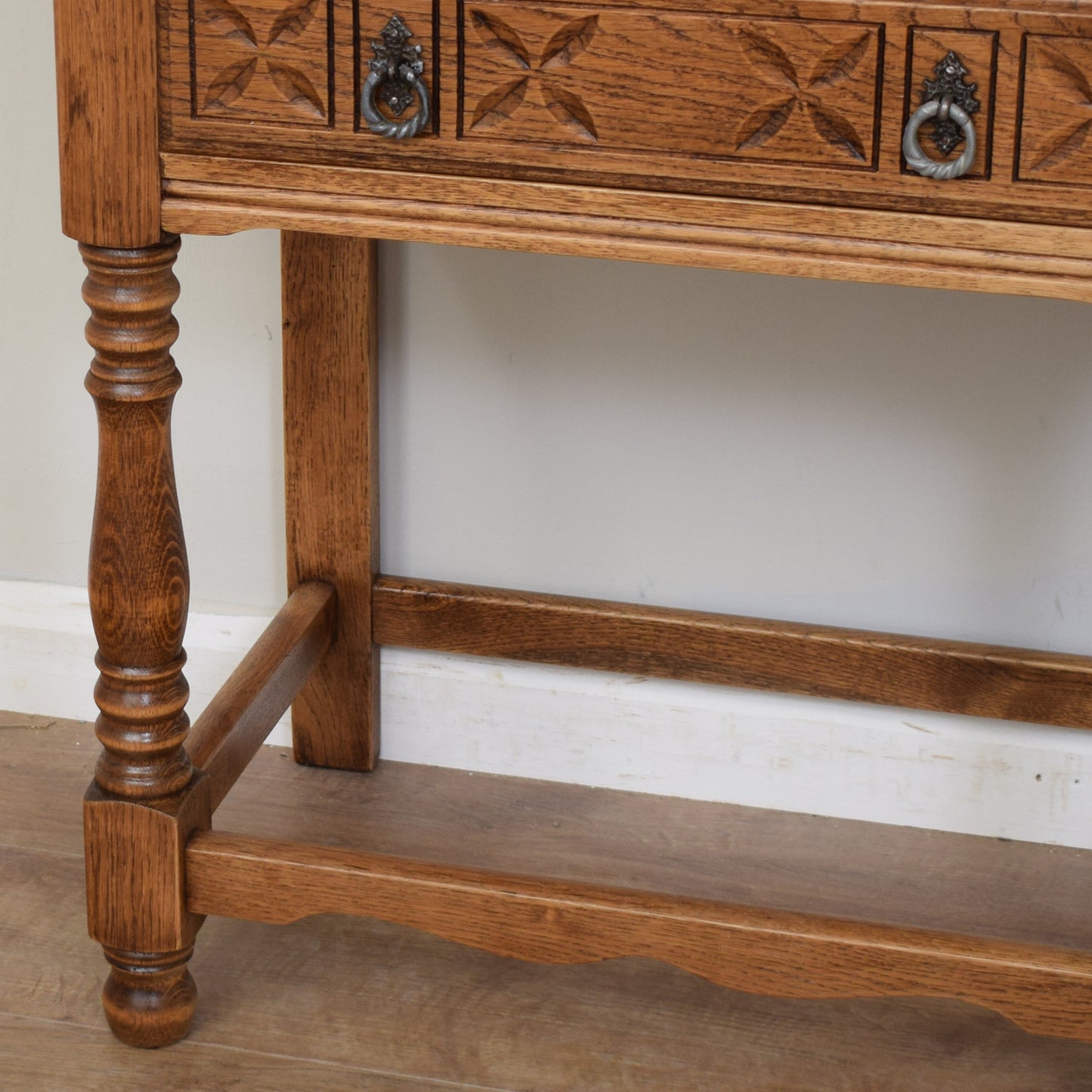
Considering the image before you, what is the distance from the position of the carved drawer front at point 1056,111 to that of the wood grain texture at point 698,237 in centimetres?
4

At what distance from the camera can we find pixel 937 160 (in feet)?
3.18

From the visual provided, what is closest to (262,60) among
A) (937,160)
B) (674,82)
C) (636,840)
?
(674,82)

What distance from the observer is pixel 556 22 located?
0.98m

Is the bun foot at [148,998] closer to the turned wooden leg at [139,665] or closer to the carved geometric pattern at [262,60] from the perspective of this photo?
the turned wooden leg at [139,665]

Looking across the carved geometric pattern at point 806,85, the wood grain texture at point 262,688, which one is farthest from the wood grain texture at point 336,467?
the carved geometric pattern at point 806,85

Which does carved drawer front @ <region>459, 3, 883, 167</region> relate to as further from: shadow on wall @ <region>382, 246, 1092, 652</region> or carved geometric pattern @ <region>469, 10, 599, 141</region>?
shadow on wall @ <region>382, 246, 1092, 652</region>

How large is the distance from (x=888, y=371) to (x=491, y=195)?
2.09ft

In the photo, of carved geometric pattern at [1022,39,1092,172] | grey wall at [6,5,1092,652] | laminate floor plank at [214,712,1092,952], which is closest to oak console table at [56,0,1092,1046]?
carved geometric pattern at [1022,39,1092,172]

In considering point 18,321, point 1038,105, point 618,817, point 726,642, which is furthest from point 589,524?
point 1038,105

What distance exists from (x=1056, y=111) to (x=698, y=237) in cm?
23

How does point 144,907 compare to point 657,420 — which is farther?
point 657,420

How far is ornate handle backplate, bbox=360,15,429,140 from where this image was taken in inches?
A: 39.4

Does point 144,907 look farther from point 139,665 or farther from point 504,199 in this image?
point 504,199

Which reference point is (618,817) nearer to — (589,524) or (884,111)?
(589,524)
